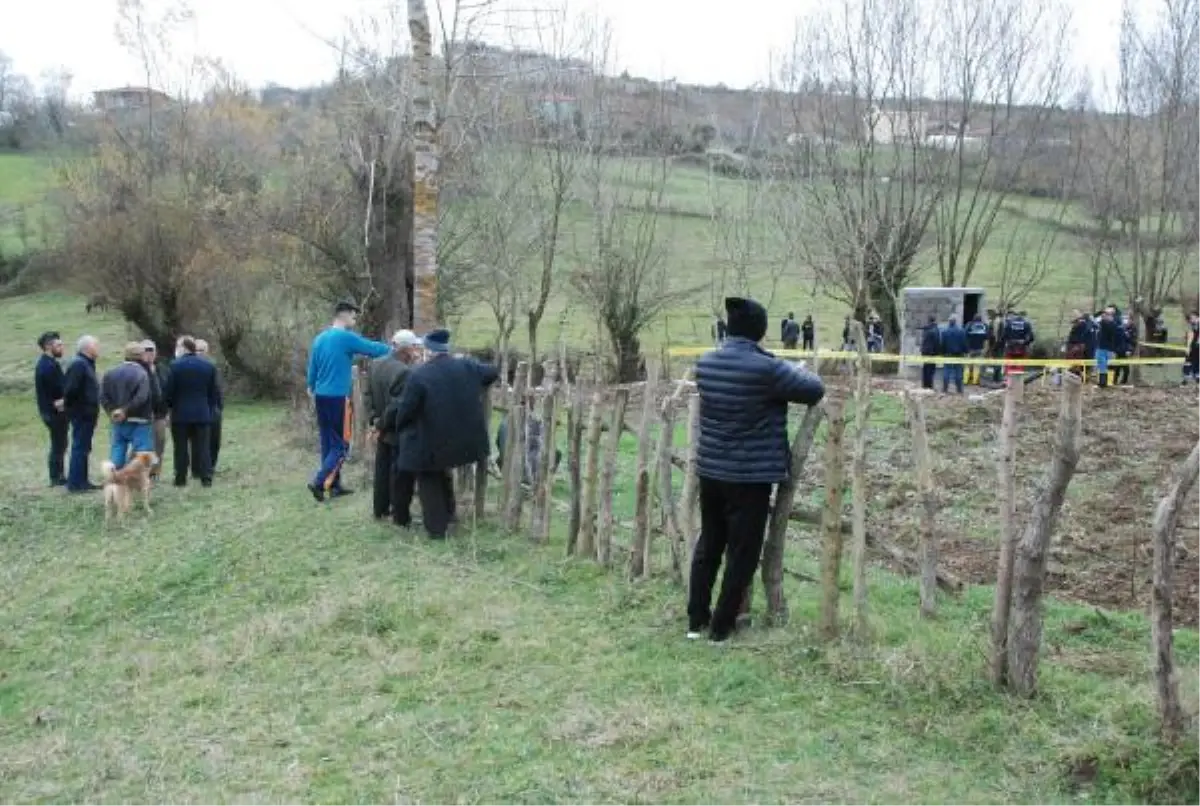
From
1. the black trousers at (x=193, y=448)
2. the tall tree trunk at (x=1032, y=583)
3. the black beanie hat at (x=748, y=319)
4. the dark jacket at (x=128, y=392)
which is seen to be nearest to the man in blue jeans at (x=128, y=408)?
the dark jacket at (x=128, y=392)

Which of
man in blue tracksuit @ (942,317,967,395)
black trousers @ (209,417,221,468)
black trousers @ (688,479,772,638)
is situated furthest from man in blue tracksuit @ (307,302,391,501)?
man in blue tracksuit @ (942,317,967,395)

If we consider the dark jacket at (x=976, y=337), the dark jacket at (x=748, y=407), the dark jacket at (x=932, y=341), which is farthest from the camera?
the dark jacket at (x=976, y=337)

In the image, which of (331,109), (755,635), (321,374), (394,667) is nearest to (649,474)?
(755,635)

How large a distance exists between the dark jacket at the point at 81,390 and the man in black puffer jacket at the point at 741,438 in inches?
334

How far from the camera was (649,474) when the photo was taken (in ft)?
23.4

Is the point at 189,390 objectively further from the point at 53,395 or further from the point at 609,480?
the point at 609,480

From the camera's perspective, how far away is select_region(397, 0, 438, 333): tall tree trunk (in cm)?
1084

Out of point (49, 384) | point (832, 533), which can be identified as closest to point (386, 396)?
point (832, 533)

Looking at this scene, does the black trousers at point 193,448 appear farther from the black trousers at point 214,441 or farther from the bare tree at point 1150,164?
the bare tree at point 1150,164

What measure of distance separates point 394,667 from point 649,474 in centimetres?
201

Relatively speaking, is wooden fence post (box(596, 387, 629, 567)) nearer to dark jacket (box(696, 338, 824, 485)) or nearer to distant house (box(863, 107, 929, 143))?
dark jacket (box(696, 338, 824, 485))

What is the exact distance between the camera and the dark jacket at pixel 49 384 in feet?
41.2

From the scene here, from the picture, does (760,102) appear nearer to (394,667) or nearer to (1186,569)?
(1186,569)

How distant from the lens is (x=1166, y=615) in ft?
14.2
